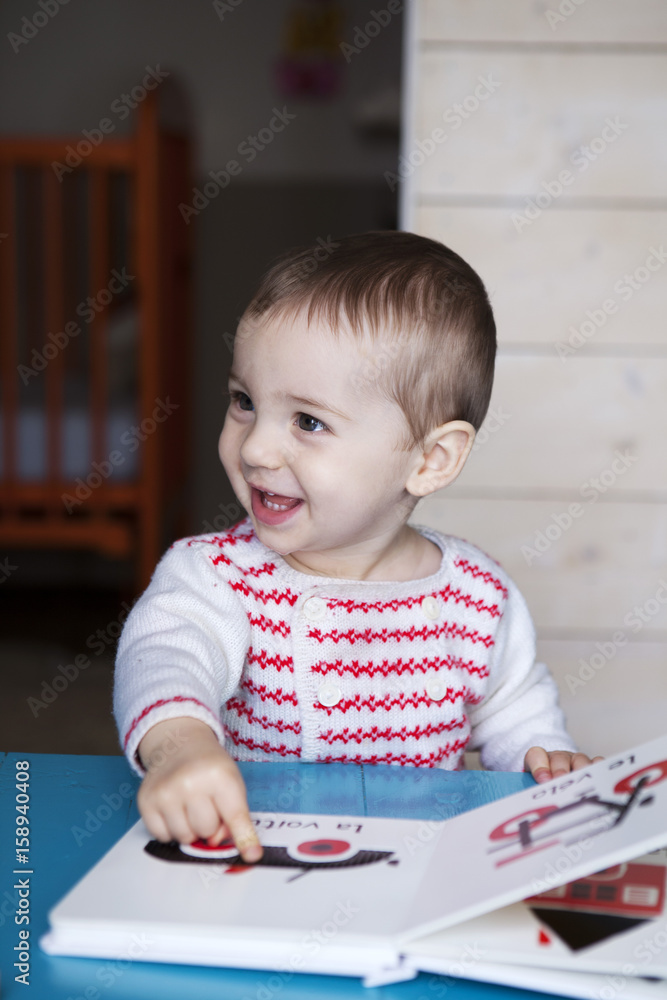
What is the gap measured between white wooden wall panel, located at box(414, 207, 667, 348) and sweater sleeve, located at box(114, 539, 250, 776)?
3.07 feet

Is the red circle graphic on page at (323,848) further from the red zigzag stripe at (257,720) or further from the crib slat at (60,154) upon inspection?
the crib slat at (60,154)

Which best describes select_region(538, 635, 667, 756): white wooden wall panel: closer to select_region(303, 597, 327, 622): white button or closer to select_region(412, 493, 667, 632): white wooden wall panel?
select_region(412, 493, 667, 632): white wooden wall panel

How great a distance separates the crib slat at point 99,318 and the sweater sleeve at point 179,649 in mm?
1685

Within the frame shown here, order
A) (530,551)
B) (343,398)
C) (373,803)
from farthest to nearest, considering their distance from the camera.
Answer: (530,551) → (343,398) → (373,803)

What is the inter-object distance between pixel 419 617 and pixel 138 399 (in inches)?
71.8

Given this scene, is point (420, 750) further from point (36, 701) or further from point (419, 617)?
point (36, 701)

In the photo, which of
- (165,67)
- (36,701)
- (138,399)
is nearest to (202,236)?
(165,67)

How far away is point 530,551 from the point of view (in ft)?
5.70

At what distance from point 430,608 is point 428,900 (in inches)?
16.5

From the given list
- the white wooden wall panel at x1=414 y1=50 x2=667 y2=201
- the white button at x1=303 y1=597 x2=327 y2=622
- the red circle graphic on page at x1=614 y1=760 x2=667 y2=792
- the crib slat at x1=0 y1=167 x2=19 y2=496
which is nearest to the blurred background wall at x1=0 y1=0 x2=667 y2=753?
the white wooden wall panel at x1=414 y1=50 x2=667 y2=201

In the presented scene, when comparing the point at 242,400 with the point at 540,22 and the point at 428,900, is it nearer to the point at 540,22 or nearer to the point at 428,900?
the point at 428,900

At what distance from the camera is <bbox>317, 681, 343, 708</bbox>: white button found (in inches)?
33.6

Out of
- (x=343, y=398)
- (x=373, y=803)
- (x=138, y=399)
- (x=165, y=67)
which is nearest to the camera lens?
(x=373, y=803)

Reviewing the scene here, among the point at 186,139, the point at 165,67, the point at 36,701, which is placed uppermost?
the point at 165,67
